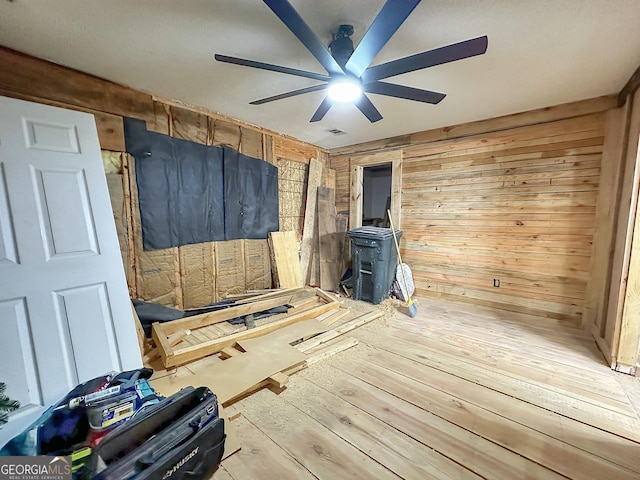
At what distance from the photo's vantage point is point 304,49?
5.82 feet

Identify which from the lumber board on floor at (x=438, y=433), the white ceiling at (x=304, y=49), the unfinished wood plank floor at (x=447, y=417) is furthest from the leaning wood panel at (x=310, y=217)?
the lumber board on floor at (x=438, y=433)

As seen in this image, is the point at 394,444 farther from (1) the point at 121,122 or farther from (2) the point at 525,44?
(1) the point at 121,122

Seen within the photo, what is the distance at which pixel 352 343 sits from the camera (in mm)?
2430

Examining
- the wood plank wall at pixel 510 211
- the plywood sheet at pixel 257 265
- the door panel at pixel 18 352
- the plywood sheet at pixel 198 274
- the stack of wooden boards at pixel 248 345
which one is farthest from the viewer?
the plywood sheet at pixel 257 265

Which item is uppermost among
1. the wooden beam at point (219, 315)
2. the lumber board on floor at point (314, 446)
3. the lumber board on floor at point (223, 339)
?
the wooden beam at point (219, 315)

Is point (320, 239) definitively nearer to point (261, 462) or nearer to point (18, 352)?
point (261, 462)

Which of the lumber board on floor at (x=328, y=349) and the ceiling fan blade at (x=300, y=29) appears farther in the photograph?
the lumber board on floor at (x=328, y=349)

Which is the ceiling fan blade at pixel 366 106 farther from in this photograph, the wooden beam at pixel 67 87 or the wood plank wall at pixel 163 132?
the wooden beam at pixel 67 87

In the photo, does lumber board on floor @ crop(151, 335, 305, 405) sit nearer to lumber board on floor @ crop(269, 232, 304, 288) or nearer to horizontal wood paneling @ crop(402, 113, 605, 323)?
lumber board on floor @ crop(269, 232, 304, 288)

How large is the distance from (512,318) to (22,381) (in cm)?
428

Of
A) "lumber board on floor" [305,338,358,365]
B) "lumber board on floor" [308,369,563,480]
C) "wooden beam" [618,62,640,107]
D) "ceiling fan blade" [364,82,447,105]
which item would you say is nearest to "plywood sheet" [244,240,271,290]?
"lumber board on floor" [305,338,358,365]

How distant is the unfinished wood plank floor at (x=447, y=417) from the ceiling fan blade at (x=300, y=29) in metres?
2.12

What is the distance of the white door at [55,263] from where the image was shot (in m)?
1.47

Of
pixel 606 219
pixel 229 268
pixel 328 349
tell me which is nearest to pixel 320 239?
pixel 229 268
